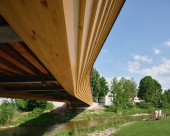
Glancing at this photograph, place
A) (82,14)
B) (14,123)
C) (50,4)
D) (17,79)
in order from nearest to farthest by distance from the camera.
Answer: (50,4), (82,14), (17,79), (14,123)

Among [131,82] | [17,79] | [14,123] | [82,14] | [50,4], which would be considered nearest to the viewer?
[50,4]

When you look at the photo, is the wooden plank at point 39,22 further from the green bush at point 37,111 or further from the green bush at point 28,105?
the green bush at point 28,105

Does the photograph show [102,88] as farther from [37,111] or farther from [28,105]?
[37,111]

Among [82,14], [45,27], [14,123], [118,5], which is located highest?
[118,5]

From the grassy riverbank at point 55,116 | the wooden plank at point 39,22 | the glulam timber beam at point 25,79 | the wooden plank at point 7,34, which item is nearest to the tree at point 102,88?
the grassy riverbank at point 55,116

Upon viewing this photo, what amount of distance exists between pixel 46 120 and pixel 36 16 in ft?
115

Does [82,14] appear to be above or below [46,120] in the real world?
above

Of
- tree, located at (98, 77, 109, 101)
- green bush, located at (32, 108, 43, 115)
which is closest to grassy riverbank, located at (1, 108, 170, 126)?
green bush, located at (32, 108, 43, 115)

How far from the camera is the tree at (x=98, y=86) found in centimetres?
6275

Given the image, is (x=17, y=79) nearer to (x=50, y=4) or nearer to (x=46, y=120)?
(x=50, y=4)

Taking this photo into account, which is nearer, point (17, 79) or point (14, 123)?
point (17, 79)

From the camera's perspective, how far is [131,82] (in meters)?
91.8

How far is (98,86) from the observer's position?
62781mm

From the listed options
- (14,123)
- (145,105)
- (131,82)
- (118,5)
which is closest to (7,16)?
(118,5)
